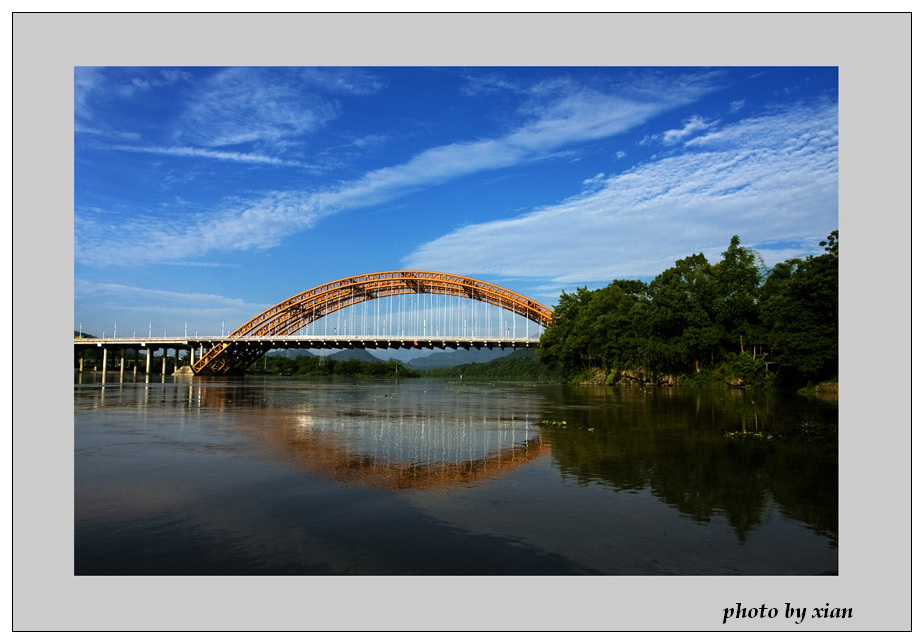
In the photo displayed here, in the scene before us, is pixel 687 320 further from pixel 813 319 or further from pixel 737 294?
pixel 813 319

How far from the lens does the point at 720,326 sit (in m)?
46.0

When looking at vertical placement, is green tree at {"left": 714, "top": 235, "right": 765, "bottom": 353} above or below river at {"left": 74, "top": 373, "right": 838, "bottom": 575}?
above

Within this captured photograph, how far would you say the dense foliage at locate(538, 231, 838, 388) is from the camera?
30.6 metres

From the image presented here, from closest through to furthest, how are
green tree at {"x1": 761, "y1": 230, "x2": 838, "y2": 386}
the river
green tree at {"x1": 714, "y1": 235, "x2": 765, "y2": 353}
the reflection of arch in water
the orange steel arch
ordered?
the river, the reflection of arch in water, green tree at {"x1": 761, "y1": 230, "x2": 838, "y2": 386}, green tree at {"x1": 714, "y1": 235, "x2": 765, "y2": 353}, the orange steel arch

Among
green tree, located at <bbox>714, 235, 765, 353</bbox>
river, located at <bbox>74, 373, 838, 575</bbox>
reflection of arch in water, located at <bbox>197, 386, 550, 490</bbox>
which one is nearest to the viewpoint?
river, located at <bbox>74, 373, 838, 575</bbox>

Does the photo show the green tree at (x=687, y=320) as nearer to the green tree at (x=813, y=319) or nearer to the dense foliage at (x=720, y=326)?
the dense foliage at (x=720, y=326)

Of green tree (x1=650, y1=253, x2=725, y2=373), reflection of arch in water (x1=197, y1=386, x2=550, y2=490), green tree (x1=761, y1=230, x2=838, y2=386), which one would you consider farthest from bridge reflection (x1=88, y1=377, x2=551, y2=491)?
green tree (x1=650, y1=253, x2=725, y2=373)

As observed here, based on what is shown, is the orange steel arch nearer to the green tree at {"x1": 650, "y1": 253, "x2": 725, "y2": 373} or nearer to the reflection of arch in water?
the green tree at {"x1": 650, "y1": 253, "x2": 725, "y2": 373}

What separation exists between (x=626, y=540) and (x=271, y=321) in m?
88.4

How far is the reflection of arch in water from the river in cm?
7

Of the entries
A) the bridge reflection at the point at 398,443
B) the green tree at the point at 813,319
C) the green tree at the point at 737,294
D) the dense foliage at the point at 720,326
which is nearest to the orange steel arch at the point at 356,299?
the dense foliage at the point at 720,326

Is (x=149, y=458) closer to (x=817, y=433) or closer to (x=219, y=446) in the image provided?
(x=219, y=446)

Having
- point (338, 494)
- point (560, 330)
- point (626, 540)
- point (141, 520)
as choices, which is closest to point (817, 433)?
point (626, 540)

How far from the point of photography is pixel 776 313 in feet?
122
